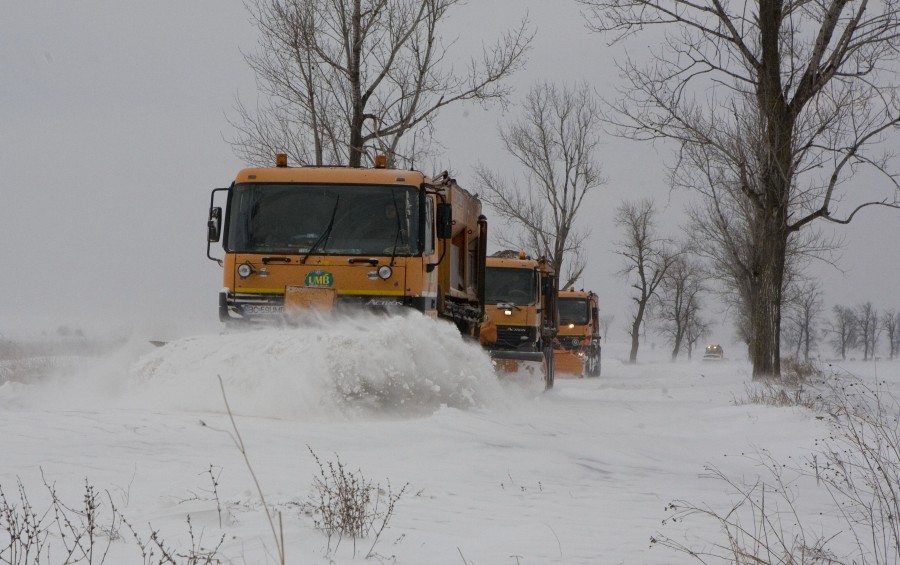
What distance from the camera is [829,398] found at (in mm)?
12641

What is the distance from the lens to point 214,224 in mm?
10750

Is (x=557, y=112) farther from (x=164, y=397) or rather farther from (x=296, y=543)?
(x=296, y=543)

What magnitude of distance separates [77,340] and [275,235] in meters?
14.6

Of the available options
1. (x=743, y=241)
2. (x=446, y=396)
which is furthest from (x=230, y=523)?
(x=743, y=241)

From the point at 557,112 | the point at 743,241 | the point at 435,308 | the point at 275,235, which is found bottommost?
the point at 435,308

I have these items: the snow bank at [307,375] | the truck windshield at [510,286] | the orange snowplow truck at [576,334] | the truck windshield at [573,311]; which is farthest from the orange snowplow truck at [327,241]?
the truck windshield at [573,311]

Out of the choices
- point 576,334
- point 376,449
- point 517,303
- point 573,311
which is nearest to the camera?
point 376,449

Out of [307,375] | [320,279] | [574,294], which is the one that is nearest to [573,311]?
[574,294]

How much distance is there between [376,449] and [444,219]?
14.9ft

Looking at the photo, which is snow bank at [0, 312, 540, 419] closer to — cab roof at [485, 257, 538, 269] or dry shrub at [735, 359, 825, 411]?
dry shrub at [735, 359, 825, 411]

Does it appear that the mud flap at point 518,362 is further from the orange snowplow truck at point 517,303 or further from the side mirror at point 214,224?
the side mirror at point 214,224

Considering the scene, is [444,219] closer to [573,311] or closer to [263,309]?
[263,309]

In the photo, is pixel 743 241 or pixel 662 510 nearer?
pixel 662 510

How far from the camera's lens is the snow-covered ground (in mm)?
4445
